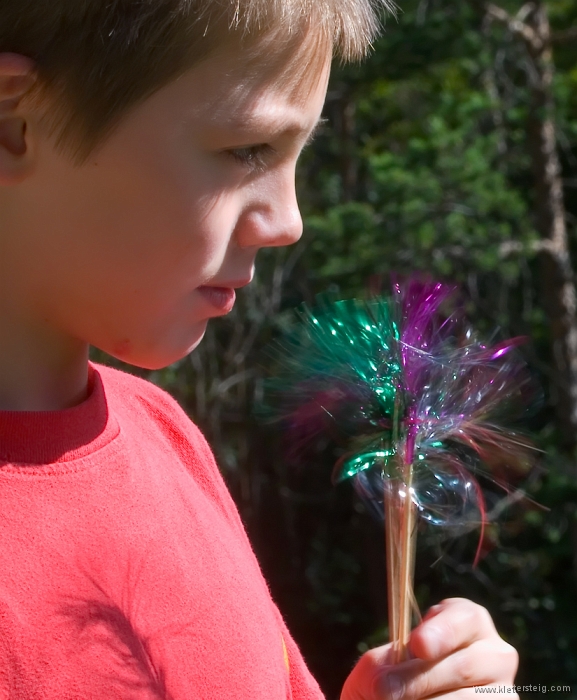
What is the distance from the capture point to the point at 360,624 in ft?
13.6

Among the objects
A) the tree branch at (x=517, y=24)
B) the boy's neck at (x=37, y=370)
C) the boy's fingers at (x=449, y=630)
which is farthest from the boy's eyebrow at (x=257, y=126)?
the tree branch at (x=517, y=24)

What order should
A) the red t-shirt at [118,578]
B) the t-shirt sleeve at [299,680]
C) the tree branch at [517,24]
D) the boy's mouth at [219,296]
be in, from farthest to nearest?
1. the tree branch at [517,24]
2. the t-shirt sleeve at [299,680]
3. the boy's mouth at [219,296]
4. the red t-shirt at [118,578]

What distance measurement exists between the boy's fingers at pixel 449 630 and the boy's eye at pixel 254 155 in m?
0.49

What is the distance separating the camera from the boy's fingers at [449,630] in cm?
88

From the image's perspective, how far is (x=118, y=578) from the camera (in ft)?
2.94

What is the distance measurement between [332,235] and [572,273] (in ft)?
3.41

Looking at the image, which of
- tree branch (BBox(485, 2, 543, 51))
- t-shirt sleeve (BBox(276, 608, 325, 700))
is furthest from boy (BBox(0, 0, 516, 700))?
tree branch (BBox(485, 2, 543, 51))

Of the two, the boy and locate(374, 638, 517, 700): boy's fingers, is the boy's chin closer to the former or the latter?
the boy

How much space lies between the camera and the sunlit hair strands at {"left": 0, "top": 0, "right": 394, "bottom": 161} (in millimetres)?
838

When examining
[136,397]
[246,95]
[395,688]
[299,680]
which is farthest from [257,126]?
[299,680]

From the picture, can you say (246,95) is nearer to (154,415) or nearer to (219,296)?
(219,296)

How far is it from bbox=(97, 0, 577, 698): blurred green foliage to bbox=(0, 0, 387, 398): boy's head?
7.31 ft

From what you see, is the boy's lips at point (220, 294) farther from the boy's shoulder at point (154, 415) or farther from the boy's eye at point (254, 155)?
the boy's shoulder at point (154, 415)

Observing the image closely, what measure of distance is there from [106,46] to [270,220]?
9.1 inches
